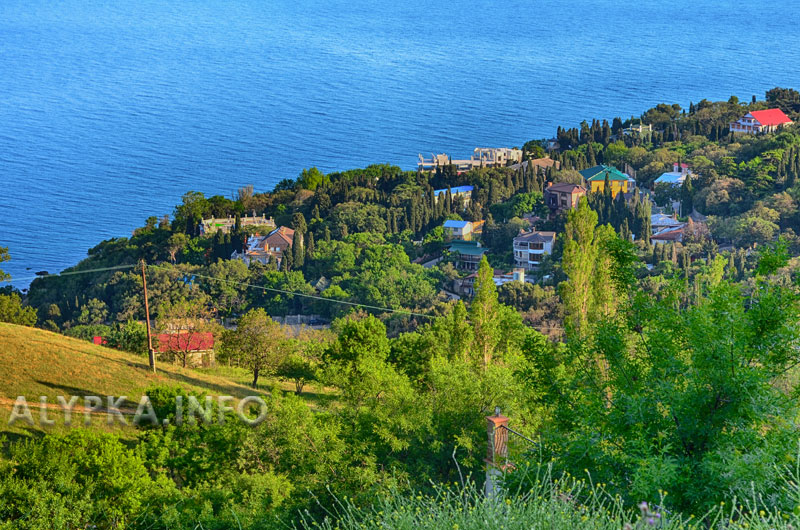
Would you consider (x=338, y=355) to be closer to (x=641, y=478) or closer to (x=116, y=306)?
(x=641, y=478)

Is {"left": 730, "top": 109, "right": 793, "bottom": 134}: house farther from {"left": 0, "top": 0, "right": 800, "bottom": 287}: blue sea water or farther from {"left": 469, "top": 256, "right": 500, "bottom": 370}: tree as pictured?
{"left": 469, "top": 256, "right": 500, "bottom": 370}: tree

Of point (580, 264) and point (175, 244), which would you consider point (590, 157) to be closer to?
point (175, 244)

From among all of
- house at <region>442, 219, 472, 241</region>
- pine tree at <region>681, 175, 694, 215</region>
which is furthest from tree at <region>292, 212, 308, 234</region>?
pine tree at <region>681, 175, 694, 215</region>

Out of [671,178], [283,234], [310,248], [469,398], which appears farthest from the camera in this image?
[671,178]

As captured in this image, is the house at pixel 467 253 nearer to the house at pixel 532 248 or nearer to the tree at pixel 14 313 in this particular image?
the house at pixel 532 248

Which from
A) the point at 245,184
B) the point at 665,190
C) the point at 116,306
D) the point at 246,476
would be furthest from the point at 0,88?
the point at 246,476

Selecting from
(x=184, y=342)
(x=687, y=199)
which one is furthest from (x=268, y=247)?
(x=687, y=199)

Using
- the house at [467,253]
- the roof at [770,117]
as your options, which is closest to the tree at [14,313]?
the house at [467,253]
